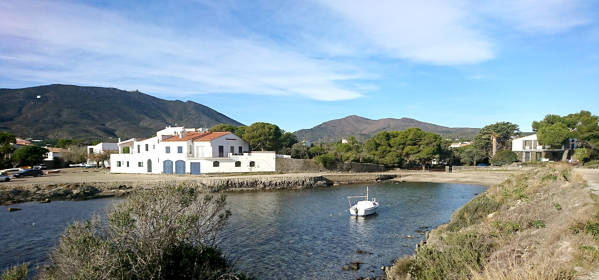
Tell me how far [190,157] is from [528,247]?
43.3 metres

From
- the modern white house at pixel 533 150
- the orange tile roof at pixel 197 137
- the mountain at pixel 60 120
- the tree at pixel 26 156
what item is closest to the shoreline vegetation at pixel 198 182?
the orange tile roof at pixel 197 137

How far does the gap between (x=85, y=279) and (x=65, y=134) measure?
155 m

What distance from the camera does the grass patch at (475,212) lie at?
16703 millimetres

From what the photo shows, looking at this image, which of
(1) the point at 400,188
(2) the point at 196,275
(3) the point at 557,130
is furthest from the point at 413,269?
(3) the point at 557,130

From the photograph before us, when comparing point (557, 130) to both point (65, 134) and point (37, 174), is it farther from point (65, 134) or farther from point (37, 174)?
point (65, 134)

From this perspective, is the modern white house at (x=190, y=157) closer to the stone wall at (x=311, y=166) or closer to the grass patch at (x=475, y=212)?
the stone wall at (x=311, y=166)

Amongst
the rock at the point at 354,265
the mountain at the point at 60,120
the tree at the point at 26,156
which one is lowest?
the rock at the point at 354,265

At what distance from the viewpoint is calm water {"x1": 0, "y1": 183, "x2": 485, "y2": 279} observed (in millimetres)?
15422

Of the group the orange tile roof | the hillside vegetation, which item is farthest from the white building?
the hillside vegetation

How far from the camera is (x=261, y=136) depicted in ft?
186

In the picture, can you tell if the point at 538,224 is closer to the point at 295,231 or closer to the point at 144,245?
the point at 144,245

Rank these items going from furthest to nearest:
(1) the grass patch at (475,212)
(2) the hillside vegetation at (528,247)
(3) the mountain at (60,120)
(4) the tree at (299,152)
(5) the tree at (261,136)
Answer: (3) the mountain at (60,120), (4) the tree at (299,152), (5) the tree at (261,136), (1) the grass patch at (475,212), (2) the hillside vegetation at (528,247)

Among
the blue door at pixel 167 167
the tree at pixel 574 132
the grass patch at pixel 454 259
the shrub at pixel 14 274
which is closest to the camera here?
the shrub at pixel 14 274

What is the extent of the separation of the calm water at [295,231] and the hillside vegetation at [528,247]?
4.14 metres
